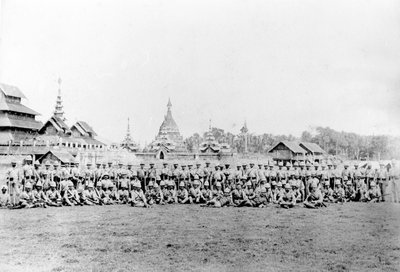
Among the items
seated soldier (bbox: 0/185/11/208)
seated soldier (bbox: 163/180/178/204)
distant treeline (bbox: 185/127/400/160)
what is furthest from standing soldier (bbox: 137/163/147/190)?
A: distant treeline (bbox: 185/127/400/160)

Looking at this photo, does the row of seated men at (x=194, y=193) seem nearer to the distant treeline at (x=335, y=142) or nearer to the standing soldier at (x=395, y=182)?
the standing soldier at (x=395, y=182)

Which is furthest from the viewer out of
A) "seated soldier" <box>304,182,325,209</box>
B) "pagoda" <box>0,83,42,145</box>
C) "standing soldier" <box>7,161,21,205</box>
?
"pagoda" <box>0,83,42,145</box>

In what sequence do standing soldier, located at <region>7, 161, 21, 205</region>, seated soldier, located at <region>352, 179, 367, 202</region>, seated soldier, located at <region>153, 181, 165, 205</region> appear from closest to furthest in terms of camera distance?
standing soldier, located at <region>7, 161, 21, 205</region>
seated soldier, located at <region>153, 181, 165, 205</region>
seated soldier, located at <region>352, 179, 367, 202</region>

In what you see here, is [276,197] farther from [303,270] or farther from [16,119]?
[16,119]

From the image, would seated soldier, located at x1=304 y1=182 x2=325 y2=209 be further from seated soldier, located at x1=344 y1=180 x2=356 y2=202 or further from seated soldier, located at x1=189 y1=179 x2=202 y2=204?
seated soldier, located at x1=189 y1=179 x2=202 y2=204

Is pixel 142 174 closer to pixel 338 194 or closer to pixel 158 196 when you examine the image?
pixel 158 196
